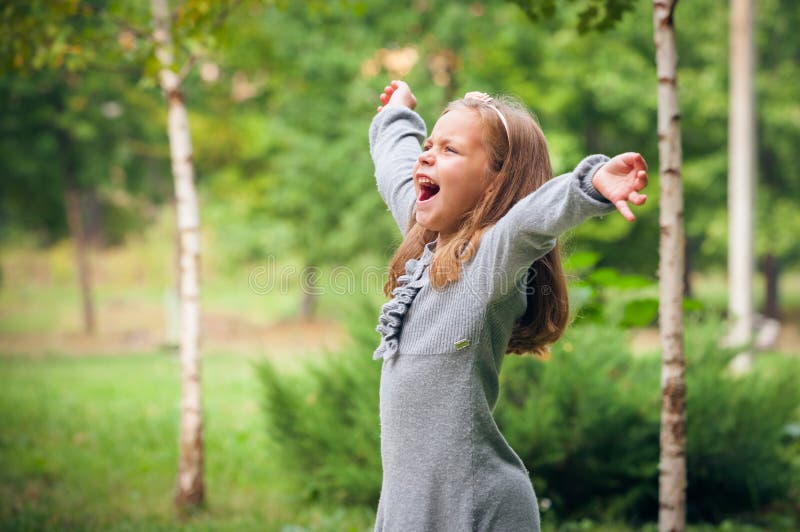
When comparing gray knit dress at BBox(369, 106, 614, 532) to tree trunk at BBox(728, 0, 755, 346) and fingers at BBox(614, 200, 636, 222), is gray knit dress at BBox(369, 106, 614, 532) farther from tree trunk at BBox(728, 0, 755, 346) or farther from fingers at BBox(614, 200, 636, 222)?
tree trunk at BBox(728, 0, 755, 346)

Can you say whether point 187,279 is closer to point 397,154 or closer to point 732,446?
point 397,154

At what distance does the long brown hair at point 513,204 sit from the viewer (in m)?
2.03

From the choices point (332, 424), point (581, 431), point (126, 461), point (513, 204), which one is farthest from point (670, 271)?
point (126, 461)

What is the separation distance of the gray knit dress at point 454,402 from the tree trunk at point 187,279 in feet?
8.62

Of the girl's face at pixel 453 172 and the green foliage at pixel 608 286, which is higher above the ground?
the girl's face at pixel 453 172

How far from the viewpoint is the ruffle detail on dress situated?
211cm

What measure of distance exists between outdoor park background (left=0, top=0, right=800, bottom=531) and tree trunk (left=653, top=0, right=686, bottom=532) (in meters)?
0.35

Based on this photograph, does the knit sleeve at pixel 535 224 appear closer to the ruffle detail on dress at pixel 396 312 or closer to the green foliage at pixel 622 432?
the ruffle detail on dress at pixel 396 312

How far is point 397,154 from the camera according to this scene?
2.61 metres

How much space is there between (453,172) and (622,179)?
0.54 metres

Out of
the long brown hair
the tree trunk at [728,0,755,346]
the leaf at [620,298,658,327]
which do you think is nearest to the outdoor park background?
the leaf at [620,298,658,327]

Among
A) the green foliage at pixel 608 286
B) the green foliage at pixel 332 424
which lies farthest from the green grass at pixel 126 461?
the green foliage at pixel 608 286

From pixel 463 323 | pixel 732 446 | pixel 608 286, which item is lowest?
pixel 732 446

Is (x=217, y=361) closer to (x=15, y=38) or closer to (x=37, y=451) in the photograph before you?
(x=37, y=451)
